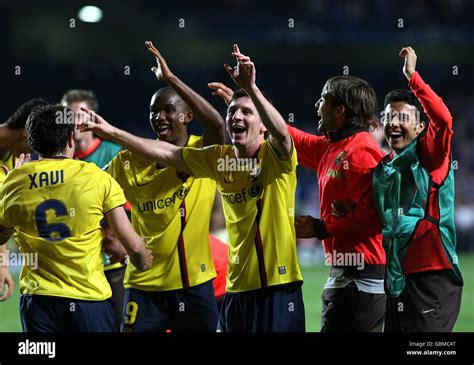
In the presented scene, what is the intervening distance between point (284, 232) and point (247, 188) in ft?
1.05

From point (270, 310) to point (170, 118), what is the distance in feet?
5.01

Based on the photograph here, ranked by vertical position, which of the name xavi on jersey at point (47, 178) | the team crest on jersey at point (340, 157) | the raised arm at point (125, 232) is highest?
the team crest on jersey at point (340, 157)

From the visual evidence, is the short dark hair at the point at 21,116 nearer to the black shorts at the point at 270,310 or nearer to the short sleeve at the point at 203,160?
the short sleeve at the point at 203,160

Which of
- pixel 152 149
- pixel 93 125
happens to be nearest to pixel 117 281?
pixel 152 149

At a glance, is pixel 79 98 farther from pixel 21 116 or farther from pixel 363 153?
pixel 363 153

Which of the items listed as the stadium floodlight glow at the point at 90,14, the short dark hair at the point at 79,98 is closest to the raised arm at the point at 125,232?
the short dark hair at the point at 79,98

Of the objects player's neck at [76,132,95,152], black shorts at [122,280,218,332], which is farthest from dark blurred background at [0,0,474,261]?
black shorts at [122,280,218,332]

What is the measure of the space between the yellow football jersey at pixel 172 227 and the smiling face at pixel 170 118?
16cm

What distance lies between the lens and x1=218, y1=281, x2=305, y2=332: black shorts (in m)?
4.69

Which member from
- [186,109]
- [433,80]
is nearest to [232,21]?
[433,80]

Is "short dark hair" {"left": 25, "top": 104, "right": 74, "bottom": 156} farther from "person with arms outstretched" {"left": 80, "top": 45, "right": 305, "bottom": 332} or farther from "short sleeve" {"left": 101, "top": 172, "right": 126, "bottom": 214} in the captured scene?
"short sleeve" {"left": 101, "top": 172, "right": 126, "bottom": 214}

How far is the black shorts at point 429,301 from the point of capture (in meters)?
4.85

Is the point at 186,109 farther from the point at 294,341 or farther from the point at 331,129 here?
the point at 294,341

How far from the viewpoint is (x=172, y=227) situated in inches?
211
